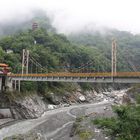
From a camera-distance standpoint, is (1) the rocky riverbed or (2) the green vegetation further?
(1) the rocky riverbed

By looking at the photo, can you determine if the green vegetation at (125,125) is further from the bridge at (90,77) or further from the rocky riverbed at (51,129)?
the bridge at (90,77)

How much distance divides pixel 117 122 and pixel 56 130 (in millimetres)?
18298

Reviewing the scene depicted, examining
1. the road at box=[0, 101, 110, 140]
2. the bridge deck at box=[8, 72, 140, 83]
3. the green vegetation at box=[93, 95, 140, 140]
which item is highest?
the bridge deck at box=[8, 72, 140, 83]

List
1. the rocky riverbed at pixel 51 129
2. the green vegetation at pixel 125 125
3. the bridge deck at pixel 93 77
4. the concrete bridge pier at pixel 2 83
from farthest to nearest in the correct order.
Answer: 1. the concrete bridge pier at pixel 2 83
2. the bridge deck at pixel 93 77
3. the rocky riverbed at pixel 51 129
4. the green vegetation at pixel 125 125

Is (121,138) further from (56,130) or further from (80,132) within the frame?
(56,130)

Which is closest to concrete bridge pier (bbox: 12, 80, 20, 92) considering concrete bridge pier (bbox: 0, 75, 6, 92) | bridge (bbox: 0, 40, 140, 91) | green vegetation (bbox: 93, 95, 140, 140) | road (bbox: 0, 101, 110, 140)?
bridge (bbox: 0, 40, 140, 91)

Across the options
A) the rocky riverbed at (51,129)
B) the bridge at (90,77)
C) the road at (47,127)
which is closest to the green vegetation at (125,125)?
the rocky riverbed at (51,129)

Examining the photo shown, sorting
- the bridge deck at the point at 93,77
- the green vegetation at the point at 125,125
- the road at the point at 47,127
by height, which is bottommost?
the road at the point at 47,127

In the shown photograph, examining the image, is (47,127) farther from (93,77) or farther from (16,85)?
(16,85)

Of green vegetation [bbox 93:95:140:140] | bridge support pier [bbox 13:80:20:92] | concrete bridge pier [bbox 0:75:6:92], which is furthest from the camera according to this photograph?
bridge support pier [bbox 13:80:20:92]

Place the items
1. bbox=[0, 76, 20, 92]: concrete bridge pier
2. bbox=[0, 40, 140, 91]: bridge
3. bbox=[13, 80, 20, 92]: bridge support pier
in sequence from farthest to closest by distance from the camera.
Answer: bbox=[13, 80, 20, 92]: bridge support pier < bbox=[0, 76, 20, 92]: concrete bridge pier < bbox=[0, 40, 140, 91]: bridge

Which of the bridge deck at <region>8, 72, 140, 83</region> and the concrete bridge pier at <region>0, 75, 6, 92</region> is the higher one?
the bridge deck at <region>8, 72, 140, 83</region>

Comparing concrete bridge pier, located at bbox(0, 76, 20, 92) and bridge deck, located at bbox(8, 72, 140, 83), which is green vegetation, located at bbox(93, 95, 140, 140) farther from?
concrete bridge pier, located at bbox(0, 76, 20, 92)

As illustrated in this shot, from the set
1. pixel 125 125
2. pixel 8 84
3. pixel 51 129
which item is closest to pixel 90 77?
pixel 51 129
